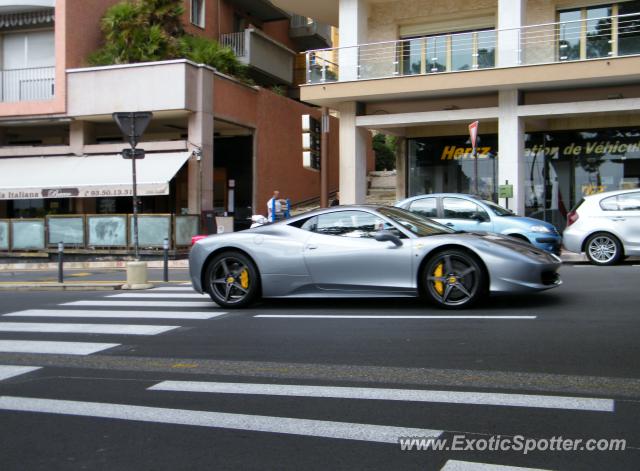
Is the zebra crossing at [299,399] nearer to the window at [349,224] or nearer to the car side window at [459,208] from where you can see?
the window at [349,224]

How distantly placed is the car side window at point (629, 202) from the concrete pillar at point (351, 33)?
9.97 metres

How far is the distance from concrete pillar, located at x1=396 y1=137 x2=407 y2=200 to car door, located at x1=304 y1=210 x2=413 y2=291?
15.7m

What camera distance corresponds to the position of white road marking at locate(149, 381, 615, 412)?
15.5 feet

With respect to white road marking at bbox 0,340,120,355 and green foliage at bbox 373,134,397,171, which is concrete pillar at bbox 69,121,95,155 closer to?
green foliage at bbox 373,134,397,171

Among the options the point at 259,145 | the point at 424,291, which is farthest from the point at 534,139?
the point at 424,291

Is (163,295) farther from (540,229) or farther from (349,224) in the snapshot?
(540,229)

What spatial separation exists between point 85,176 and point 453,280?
18.1m

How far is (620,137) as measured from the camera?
2141 centimetres

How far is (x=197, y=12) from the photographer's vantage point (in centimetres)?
2933

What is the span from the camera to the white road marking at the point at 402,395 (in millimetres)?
4715

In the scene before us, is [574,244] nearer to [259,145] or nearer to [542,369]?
[542,369]

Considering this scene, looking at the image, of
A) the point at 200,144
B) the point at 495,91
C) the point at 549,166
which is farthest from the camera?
the point at 200,144

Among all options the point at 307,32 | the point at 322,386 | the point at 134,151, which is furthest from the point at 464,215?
the point at 307,32

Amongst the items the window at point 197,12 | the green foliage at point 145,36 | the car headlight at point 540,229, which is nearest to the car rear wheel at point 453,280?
the car headlight at point 540,229
